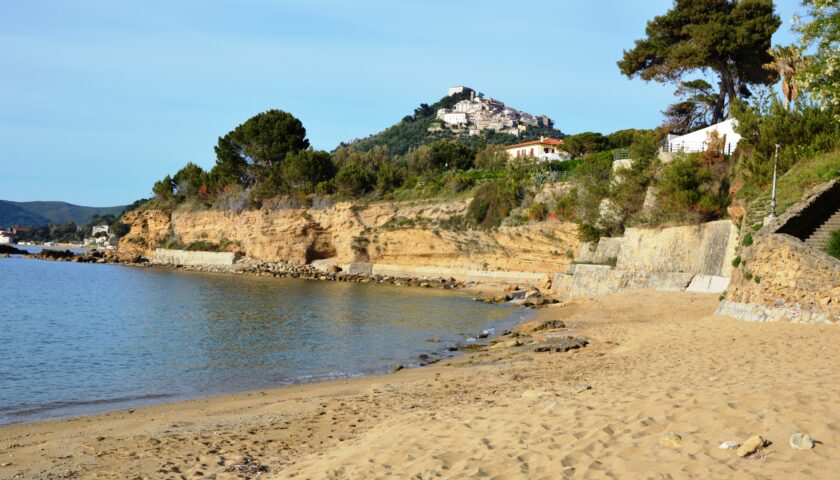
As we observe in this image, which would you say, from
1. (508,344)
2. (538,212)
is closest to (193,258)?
(538,212)

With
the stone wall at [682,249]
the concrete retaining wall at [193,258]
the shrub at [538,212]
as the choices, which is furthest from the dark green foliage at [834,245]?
the concrete retaining wall at [193,258]

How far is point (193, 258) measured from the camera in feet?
231

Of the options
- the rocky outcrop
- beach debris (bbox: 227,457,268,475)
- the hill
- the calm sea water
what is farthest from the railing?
the hill

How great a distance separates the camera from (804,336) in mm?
12547

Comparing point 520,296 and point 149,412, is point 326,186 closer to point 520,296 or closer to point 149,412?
point 520,296

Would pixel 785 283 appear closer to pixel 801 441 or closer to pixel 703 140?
pixel 801 441

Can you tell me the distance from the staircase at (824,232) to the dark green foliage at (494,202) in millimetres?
30365

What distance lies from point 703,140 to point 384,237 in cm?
2825

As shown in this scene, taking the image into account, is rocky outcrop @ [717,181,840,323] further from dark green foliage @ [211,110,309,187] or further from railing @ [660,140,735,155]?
dark green foliage @ [211,110,309,187]

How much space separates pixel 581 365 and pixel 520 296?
75.6 ft

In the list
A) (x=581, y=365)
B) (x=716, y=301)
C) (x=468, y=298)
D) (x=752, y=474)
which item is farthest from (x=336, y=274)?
(x=752, y=474)

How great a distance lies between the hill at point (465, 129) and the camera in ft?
476

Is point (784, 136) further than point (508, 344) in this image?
Yes

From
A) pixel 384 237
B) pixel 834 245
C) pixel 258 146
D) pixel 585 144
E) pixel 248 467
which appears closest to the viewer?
pixel 248 467
